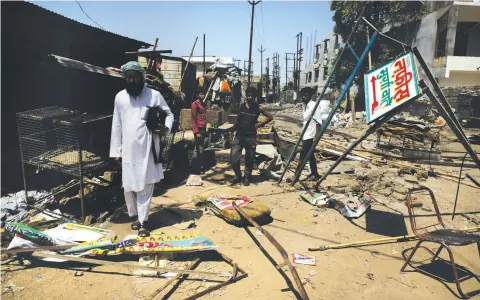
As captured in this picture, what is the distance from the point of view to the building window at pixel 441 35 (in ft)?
65.6

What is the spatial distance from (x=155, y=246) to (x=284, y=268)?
4.96 ft

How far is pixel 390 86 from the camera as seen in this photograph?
400 cm

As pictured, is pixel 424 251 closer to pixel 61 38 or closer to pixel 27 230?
pixel 27 230

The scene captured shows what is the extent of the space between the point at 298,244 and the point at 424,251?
5.40 ft

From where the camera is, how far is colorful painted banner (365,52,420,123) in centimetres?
368

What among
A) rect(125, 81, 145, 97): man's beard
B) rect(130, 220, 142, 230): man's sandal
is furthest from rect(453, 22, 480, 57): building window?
rect(130, 220, 142, 230): man's sandal

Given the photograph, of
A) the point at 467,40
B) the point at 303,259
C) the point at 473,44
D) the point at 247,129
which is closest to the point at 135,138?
the point at 303,259

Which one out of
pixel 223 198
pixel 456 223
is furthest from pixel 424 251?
pixel 223 198

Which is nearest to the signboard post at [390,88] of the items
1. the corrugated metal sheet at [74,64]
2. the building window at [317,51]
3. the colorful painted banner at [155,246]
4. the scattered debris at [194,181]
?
the colorful painted banner at [155,246]

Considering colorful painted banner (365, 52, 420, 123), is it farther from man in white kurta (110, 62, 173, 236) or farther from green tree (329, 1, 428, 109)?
green tree (329, 1, 428, 109)

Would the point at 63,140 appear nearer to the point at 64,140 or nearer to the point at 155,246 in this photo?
the point at 64,140

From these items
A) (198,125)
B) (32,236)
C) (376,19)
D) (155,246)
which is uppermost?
(376,19)

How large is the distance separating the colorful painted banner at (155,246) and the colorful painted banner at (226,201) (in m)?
1.05

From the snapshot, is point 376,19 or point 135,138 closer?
point 135,138
